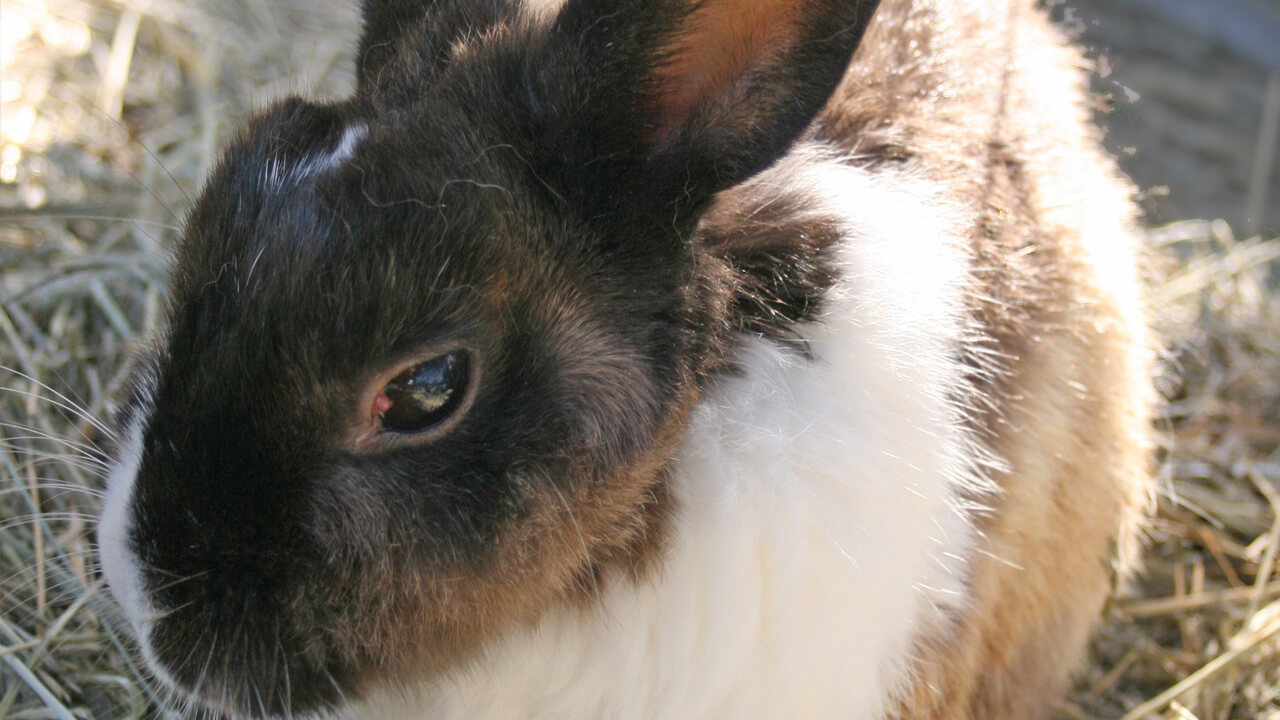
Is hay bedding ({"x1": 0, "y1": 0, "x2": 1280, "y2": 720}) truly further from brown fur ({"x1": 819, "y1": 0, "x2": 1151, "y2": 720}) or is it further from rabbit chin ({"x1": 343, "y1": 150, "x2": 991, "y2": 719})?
rabbit chin ({"x1": 343, "y1": 150, "x2": 991, "y2": 719})

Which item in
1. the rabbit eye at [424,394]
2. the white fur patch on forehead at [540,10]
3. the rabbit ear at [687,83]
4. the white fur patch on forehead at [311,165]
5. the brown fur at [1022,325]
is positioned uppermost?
the white fur patch on forehead at [540,10]

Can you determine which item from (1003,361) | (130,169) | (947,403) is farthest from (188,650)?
(130,169)

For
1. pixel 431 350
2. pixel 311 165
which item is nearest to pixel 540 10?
pixel 311 165

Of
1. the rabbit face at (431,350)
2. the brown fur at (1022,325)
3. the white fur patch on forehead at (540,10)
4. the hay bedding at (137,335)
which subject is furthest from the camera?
the hay bedding at (137,335)

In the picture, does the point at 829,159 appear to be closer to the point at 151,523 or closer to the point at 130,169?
the point at 151,523

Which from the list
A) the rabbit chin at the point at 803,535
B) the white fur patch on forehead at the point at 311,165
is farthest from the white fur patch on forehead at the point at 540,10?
the rabbit chin at the point at 803,535

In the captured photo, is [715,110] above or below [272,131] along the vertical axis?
below

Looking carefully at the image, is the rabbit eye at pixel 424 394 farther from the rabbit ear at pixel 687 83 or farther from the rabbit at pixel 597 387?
the rabbit ear at pixel 687 83
